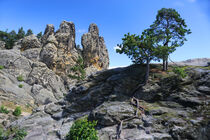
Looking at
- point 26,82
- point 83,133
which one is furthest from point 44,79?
point 83,133

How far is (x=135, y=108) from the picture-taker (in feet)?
59.4

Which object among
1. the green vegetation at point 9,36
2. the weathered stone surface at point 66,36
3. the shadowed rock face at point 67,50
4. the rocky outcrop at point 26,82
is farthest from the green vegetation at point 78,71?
the green vegetation at point 9,36

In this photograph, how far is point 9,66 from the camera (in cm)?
4688

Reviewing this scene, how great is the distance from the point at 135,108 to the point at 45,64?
44918mm

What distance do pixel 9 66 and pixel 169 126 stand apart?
164 feet

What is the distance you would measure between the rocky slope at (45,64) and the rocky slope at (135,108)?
58.5ft

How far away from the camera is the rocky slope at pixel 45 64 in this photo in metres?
40.8

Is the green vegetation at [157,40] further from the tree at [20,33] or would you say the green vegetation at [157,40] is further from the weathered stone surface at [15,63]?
the tree at [20,33]

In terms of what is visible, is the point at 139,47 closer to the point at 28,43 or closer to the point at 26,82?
the point at 26,82

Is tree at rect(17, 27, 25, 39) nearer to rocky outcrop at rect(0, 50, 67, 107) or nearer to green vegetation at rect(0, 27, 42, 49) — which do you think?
green vegetation at rect(0, 27, 42, 49)

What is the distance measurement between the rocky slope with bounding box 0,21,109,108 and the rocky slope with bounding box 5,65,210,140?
17830 millimetres

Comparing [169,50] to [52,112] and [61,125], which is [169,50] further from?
[52,112]

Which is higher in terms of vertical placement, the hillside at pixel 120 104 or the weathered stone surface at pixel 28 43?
the weathered stone surface at pixel 28 43

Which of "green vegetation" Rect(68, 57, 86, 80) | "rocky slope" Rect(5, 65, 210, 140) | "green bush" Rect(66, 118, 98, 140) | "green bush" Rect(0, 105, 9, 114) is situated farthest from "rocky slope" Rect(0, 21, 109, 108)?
"green bush" Rect(66, 118, 98, 140)
